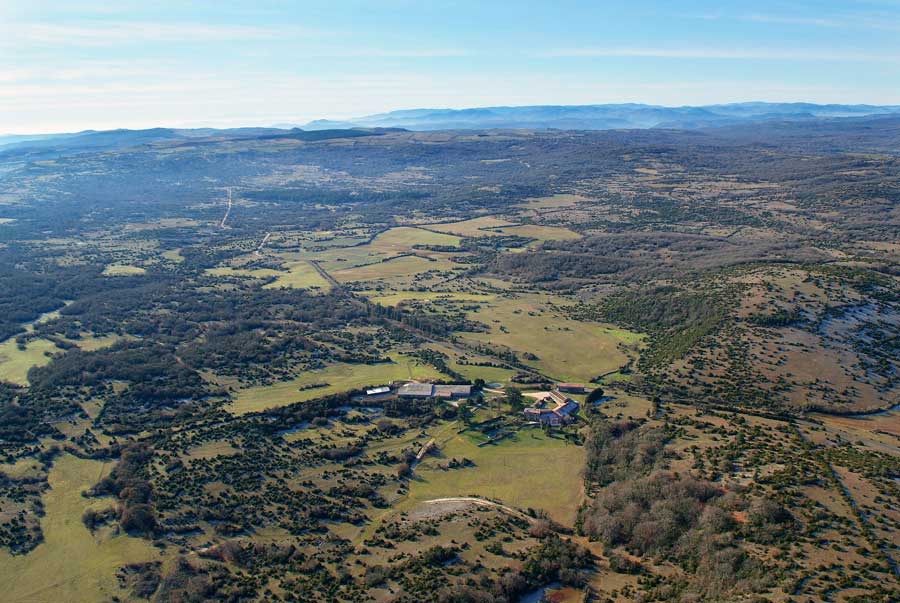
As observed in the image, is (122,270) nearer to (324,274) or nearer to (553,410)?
(324,274)

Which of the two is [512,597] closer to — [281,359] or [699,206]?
[281,359]

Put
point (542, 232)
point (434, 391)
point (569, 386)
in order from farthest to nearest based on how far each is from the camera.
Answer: point (542, 232), point (569, 386), point (434, 391)

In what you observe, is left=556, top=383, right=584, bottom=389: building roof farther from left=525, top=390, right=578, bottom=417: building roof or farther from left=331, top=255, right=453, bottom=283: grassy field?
left=331, top=255, right=453, bottom=283: grassy field

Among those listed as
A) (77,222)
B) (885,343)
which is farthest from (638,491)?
(77,222)

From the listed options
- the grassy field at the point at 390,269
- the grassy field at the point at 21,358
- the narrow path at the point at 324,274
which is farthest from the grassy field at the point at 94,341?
the grassy field at the point at 390,269

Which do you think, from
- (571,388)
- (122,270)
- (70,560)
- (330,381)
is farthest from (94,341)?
(571,388)

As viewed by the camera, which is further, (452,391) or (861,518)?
(452,391)

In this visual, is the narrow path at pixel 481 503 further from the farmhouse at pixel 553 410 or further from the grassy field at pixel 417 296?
the grassy field at pixel 417 296
